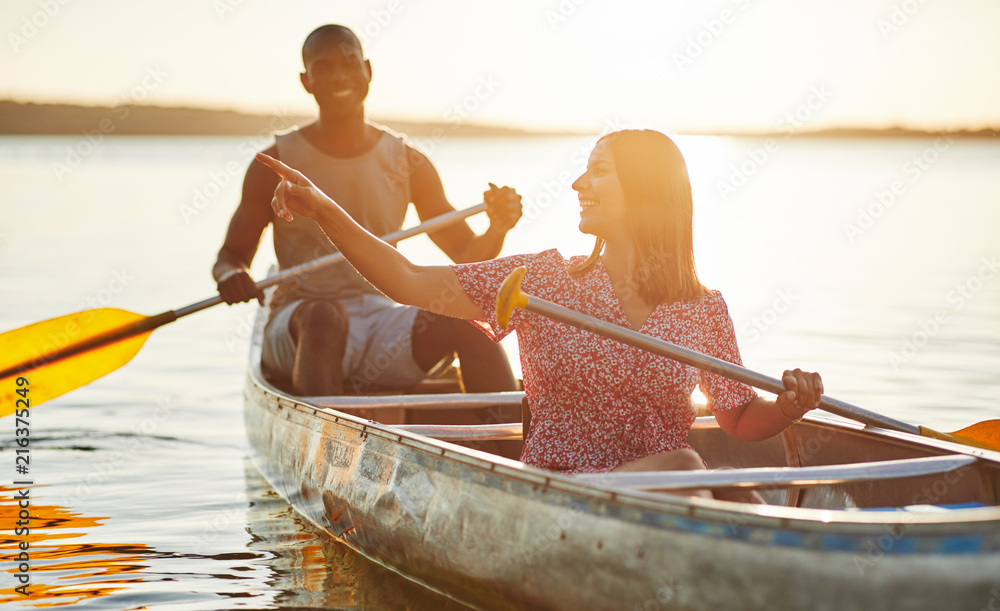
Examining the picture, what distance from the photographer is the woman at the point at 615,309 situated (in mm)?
3121

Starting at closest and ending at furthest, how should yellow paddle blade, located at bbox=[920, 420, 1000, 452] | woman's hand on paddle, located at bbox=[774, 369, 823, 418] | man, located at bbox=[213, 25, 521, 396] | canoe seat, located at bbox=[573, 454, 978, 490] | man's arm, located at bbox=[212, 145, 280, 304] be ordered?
canoe seat, located at bbox=[573, 454, 978, 490], woman's hand on paddle, located at bbox=[774, 369, 823, 418], yellow paddle blade, located at bbox=[920, 420, 1000, 452], man, located at bbox=[213, 25, 521, 396], man's arm, located at bbox=[212, 145, 280, 304]

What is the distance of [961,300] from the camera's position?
11922mm

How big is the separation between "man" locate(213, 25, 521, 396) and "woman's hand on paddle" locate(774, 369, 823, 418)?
1.93 metres

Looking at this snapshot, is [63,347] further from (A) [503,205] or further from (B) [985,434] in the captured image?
(B) [985,434]

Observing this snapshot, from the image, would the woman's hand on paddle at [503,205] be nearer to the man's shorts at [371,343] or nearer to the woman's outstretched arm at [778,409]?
the man's shorts at [371,343]

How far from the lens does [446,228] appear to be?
565cm

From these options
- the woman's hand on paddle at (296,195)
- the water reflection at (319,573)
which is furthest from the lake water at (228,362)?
the woman's hand on paddle at (296,195)

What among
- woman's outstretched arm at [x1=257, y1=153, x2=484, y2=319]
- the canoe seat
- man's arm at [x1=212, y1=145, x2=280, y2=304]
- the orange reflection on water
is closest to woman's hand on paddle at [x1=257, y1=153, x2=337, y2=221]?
woman's outstretched arm at [x1=257, y1=153, x2=484, y2=319]

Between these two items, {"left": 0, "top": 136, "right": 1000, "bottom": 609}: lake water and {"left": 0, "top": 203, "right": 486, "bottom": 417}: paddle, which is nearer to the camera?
{"left": 0, "top": 136, "right": 1000, "bottom": 609}: lake water

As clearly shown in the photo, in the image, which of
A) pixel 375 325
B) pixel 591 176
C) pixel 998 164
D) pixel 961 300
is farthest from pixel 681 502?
pixel 998 164

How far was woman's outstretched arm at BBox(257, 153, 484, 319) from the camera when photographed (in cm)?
300

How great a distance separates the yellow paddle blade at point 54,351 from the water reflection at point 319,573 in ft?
3.76

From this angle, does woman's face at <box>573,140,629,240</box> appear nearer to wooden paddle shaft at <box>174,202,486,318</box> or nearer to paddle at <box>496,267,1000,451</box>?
paddle at <box>496,267,1000,451</box>

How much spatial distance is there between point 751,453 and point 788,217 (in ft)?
71.7
